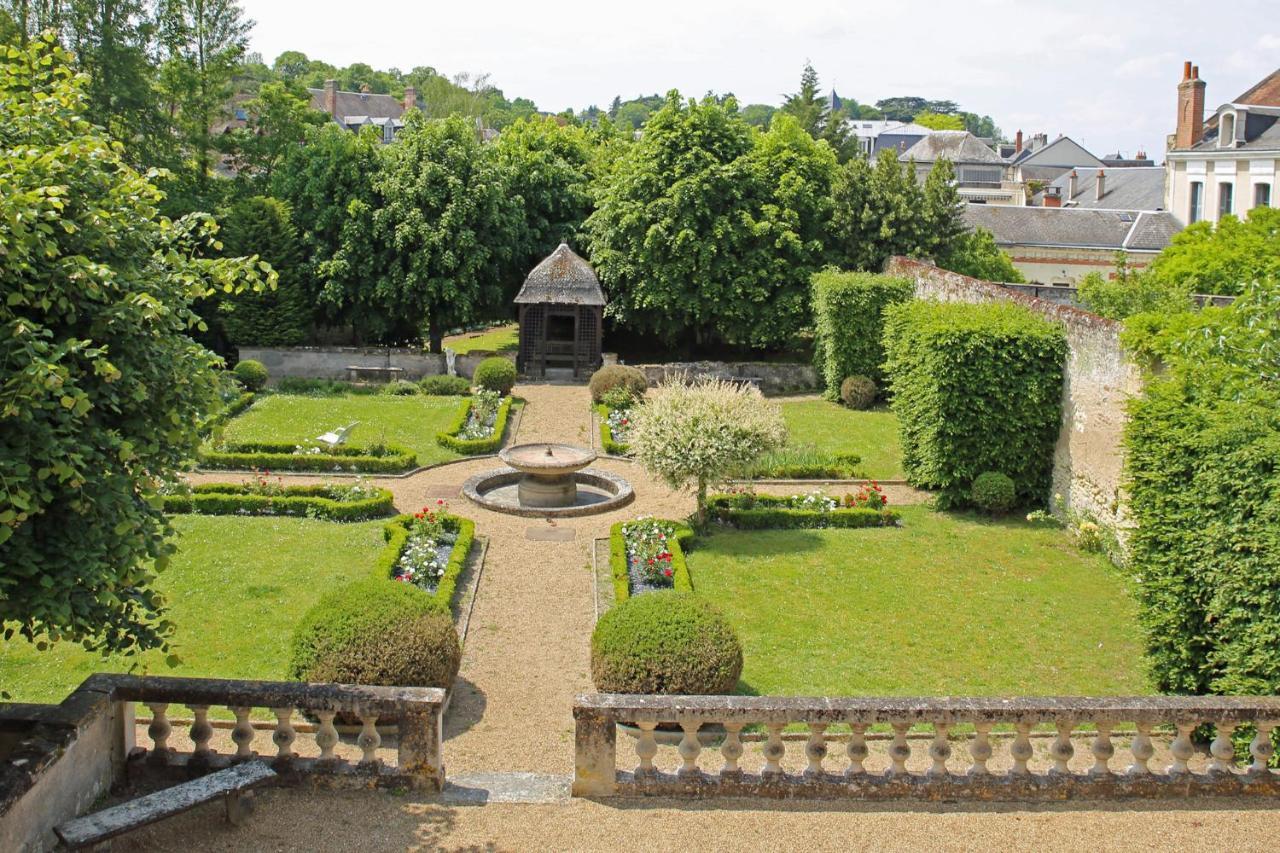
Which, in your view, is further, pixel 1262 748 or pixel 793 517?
pixel 793 517

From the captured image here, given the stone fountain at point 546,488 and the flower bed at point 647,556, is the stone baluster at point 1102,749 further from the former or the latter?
the stone fountain at point 546,488

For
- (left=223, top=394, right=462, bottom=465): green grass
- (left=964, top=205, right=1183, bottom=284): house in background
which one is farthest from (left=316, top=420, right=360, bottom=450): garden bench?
(left=964, top=205, right=1183, bottom=284): house in background

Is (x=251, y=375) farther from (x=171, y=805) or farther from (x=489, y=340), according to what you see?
(x=171, y=805)

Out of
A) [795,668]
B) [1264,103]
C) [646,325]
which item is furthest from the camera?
[1264,103]

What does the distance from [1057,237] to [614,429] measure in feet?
95.7

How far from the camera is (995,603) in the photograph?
18.6 metres

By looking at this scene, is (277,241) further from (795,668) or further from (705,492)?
(795,668)

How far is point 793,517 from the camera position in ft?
73.6

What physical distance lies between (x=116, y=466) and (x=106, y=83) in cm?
3116

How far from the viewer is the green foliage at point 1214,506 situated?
12133 mm

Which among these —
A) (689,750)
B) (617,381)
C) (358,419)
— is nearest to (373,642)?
(689,750)

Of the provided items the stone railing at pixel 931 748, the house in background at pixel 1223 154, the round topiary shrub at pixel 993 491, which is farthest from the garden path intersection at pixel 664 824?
the house in background at pixel 1223 154

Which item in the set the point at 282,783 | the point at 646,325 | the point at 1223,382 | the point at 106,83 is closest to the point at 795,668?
the point at 1223,382

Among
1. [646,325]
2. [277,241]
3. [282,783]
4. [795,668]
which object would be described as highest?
[277,241]
